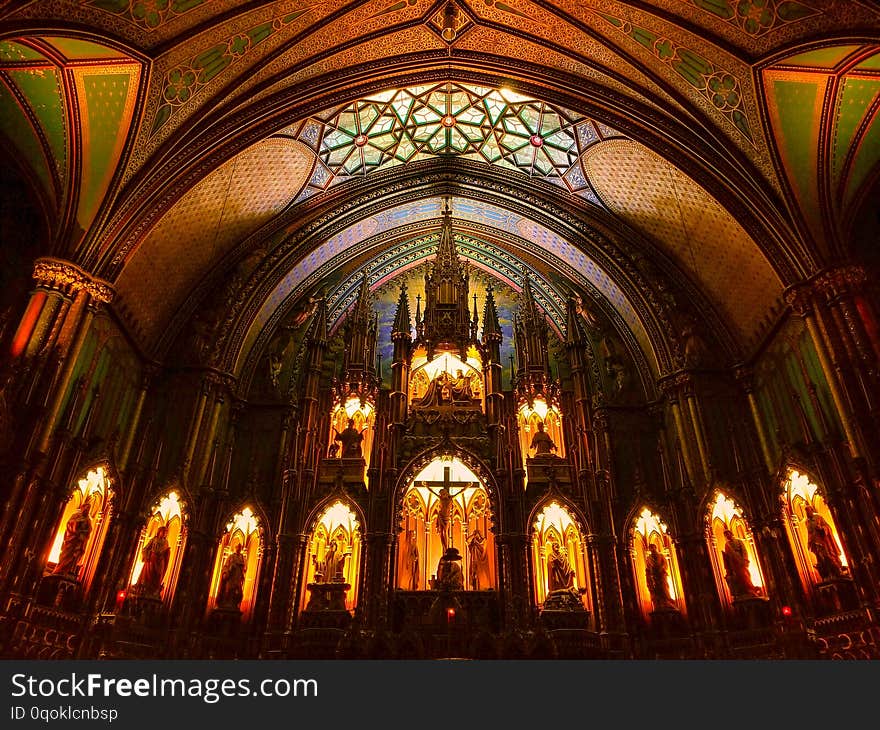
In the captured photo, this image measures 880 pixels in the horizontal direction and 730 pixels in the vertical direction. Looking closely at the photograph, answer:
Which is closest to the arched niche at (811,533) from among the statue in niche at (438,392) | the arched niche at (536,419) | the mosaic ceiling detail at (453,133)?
the arched niche at (536,419)

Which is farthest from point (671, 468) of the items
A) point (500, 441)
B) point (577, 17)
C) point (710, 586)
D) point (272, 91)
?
point (272, 91)

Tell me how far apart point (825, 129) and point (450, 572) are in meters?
13.1

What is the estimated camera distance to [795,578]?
40.9 feet

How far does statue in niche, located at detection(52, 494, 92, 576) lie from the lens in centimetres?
1170

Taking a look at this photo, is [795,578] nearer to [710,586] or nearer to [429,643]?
[710,586]

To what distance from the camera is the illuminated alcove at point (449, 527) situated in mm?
14758

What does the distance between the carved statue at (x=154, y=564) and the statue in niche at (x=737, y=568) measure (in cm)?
1278

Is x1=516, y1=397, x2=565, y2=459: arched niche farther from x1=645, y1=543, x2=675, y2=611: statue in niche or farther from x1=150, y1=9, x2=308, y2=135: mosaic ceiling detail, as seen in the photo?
x1=150, y1=9, x2=308, y2=135: mosaic ceiling detail

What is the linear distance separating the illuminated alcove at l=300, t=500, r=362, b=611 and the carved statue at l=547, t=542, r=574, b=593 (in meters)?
4.64

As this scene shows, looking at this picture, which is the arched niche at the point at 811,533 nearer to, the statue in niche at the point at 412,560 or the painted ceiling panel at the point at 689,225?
the painted ceiling panel at the point at 689,225

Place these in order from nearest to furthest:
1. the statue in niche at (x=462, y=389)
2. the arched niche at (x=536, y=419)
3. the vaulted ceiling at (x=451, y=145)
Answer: the vaulted ceiling at (x=451, y=145) → the arched niche at (x=536, y=419) → the statue in niche at (x=462, y=389)

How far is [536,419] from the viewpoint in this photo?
1738cm

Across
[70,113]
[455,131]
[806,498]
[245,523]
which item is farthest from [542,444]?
[70,113]

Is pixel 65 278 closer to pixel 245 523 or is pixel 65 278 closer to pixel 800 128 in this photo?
pixel 245 523
